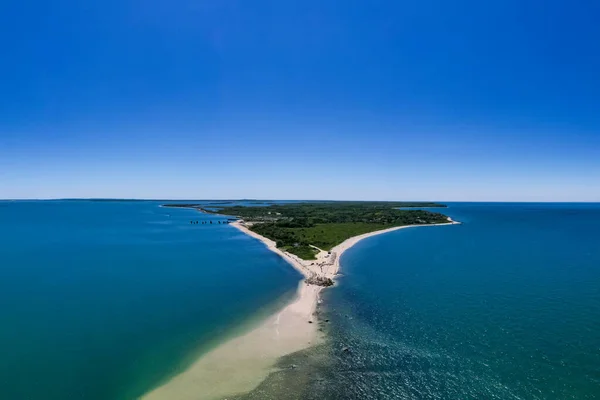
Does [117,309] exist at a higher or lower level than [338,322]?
lower

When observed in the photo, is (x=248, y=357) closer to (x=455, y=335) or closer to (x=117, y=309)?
(x=455, y=335)

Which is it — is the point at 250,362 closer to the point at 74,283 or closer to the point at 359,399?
the point at 359,399

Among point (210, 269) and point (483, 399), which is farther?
point (210, 269)

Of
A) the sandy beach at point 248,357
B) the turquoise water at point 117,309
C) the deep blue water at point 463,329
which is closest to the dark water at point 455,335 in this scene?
the deep blue water at point 463,329

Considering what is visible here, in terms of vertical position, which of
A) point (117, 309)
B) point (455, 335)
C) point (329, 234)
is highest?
point (329, 234)

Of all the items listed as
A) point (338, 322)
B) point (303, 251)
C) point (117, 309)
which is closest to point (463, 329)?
point (338, 322)

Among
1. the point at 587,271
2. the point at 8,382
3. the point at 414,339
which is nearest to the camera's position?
the point at 8,382

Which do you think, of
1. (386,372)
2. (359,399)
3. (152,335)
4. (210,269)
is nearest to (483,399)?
(386,372)
